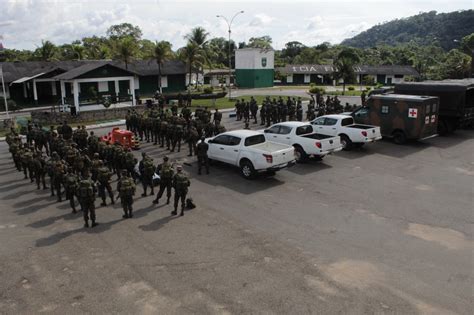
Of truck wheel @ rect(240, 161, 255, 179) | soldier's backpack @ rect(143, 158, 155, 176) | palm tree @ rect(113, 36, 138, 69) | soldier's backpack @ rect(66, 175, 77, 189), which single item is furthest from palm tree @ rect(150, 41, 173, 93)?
soldier's backpack @ rect(66, 175, 77, 189)

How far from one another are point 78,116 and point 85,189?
887 inches

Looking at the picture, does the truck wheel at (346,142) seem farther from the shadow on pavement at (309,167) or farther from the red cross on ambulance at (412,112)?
the red cross on ambulance at (412,112)

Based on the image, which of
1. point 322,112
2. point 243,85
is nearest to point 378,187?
point 322,112

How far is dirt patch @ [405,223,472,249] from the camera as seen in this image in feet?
32.7

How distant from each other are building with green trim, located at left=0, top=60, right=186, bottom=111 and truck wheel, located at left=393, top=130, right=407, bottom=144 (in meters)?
23.5

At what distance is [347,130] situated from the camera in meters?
19.5

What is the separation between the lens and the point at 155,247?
998 cm

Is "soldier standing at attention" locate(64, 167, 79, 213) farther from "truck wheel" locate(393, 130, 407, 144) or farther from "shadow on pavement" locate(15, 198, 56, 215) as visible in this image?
"truck wheel" locate(393, 130, 407, 144)

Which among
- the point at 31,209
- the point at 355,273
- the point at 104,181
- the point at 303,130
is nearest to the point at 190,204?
the point at 104,181

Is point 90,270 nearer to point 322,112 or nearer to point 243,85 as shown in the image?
point 322,112

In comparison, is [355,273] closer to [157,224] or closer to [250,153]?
[157,224]

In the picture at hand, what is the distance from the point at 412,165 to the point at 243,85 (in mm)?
52761

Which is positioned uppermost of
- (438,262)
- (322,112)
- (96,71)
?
(96,71)

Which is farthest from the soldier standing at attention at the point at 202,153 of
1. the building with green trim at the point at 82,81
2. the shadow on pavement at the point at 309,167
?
the building with green trim at the point at 82,81
